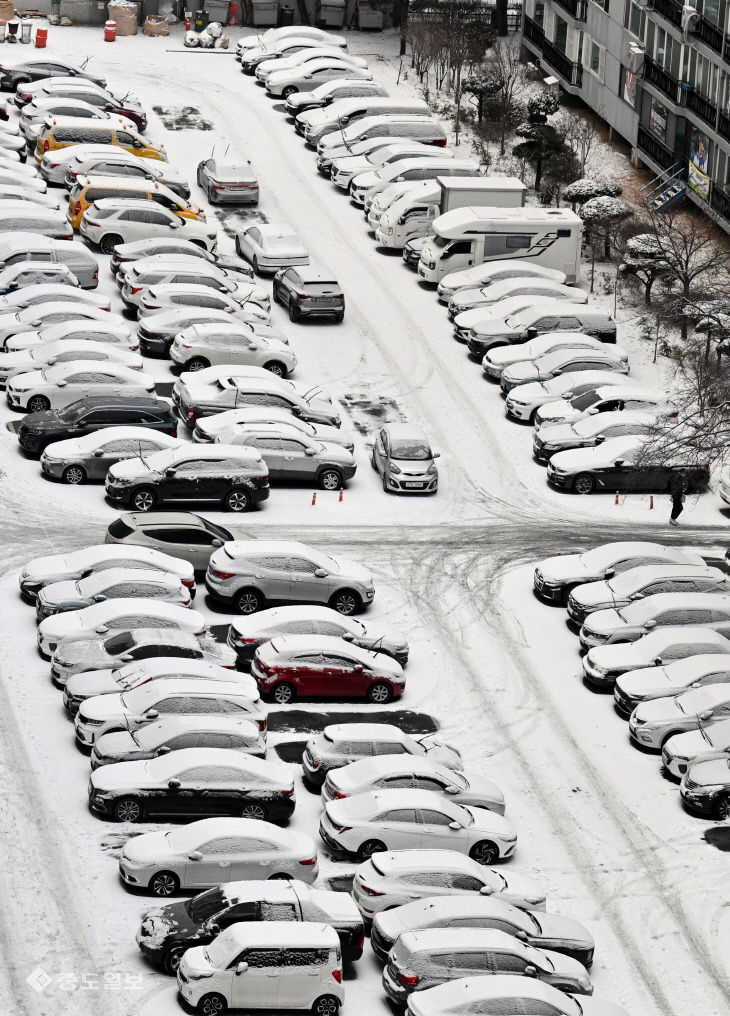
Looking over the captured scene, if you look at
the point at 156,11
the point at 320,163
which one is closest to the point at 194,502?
the point at 320,163

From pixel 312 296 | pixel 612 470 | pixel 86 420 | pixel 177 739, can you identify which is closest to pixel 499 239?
pixel 312 296

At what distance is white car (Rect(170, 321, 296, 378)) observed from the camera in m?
46.2

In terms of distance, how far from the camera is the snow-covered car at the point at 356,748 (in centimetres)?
3025

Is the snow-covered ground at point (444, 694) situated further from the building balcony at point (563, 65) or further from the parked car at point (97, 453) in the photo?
the building balcony at point (563, 65)

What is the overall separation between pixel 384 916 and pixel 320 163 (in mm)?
41752

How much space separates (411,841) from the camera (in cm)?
2878

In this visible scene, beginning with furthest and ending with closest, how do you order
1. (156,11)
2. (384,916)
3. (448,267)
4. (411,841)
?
1. (156,11)
2. (448,267)
3. (411,841)
4. (384,916)

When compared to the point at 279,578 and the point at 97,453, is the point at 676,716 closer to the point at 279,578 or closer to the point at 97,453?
the point at 279,578

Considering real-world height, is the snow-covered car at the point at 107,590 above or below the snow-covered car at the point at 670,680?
above

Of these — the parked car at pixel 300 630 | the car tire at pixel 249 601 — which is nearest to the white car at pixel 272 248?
the car tire at pixel 249 601

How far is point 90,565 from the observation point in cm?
3488

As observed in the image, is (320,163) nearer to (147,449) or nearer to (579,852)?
(147,449)

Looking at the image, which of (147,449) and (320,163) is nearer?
(147,449)

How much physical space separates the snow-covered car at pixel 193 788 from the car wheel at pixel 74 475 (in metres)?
12.5
